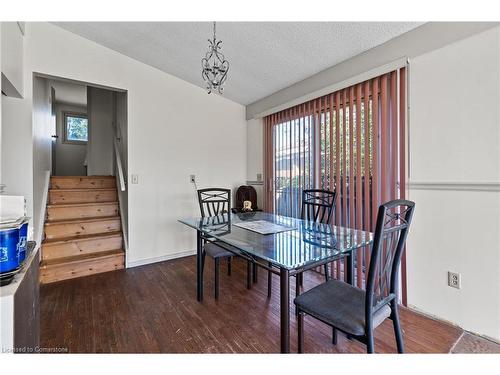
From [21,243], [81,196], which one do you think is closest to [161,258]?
[81,196]

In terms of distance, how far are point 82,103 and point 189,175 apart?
4.15 metres

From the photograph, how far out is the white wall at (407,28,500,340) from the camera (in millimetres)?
1597

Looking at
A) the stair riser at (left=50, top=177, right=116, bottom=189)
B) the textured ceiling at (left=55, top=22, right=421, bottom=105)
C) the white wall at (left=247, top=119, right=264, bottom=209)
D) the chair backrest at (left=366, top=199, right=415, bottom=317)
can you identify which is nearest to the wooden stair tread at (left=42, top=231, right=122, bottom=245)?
the stair riser at (left=50, top=177, right=116, bottom=189)

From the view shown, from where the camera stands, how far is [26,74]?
2.44m

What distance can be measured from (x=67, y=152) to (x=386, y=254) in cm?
680

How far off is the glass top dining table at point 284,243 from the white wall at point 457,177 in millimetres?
631

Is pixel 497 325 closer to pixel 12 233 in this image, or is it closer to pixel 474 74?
pixel 474 74

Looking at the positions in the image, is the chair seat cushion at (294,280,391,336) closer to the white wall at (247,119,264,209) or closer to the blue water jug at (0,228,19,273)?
the blue water jug at (0,228,19,273)

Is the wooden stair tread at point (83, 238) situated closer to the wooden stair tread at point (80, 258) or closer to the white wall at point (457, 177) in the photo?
the wooden stair tread at point (80, 258)

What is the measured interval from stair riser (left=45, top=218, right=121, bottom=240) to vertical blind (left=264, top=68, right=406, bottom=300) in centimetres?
238

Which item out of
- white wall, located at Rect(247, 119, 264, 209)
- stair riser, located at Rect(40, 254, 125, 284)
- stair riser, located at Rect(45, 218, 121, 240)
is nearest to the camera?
stair riser, located at Rect(40, 254, 125, 284)

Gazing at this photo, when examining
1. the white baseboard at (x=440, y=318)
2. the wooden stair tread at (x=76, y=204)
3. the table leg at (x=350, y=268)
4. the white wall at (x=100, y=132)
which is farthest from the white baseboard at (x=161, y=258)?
the white baseboard at (x=440, y=318)
